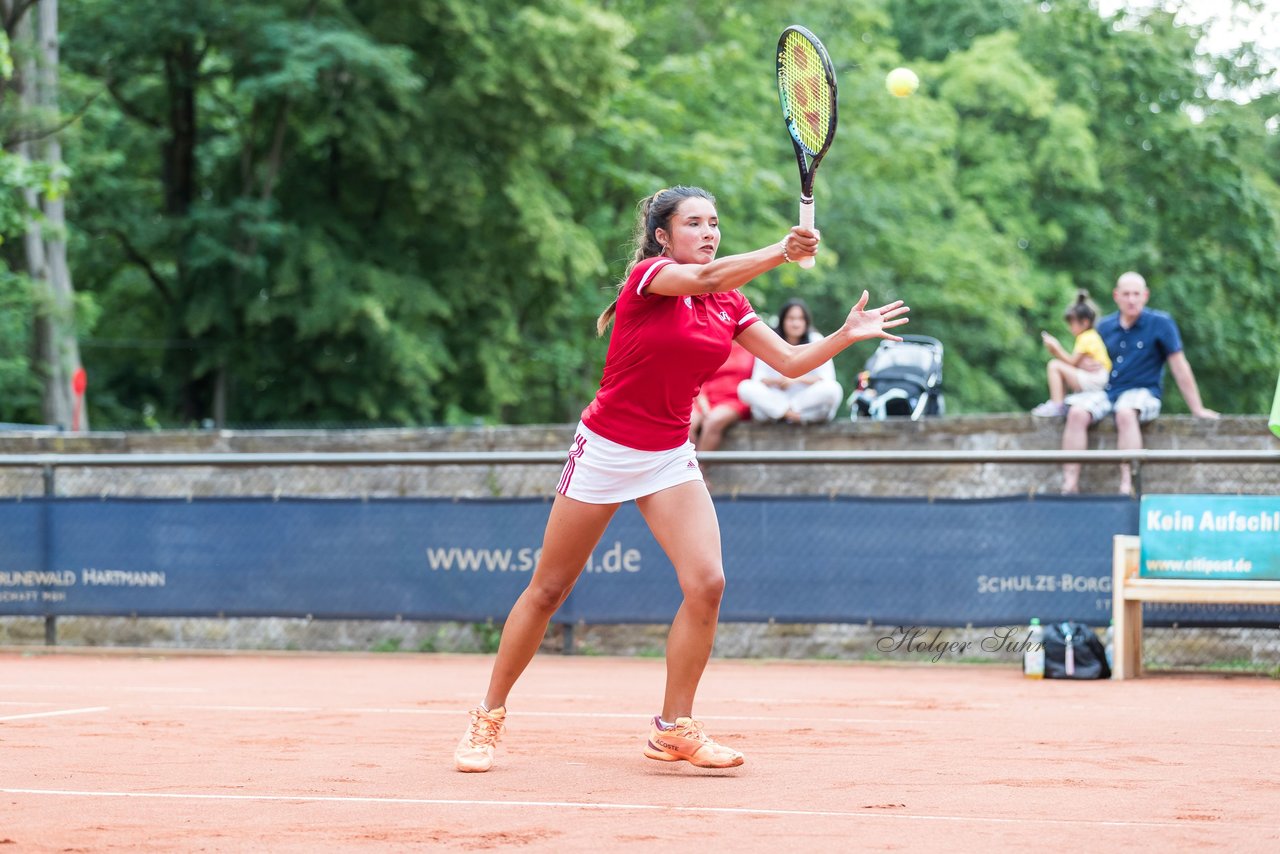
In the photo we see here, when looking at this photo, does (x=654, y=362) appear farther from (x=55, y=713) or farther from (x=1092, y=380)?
(x=1092, y=380)

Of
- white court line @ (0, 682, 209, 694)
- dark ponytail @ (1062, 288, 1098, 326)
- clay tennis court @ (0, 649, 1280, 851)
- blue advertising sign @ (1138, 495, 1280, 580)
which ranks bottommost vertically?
white court line @ (0, 682, 209, 694)

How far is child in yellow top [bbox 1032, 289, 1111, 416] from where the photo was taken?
12.1m

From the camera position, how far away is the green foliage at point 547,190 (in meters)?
22.5

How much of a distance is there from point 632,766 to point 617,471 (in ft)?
3.83

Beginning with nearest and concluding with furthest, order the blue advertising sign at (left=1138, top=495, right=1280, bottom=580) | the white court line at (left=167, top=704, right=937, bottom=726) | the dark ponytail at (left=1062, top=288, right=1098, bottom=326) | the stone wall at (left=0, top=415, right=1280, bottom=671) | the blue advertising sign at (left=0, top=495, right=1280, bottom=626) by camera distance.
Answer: the white court line at (left=167, top=704, right=937, bottom=726) < the blue advertising sign at (left=1138, top=495, right=1280, bottom=580) < the blue advertising sign at (left=0, top=495, right=1280, bottom=626) < the stone wall at (left=0, top=415, right=1280, bottom=671) < the dark ponytail at (left=1062, top=288, right=1098, bottom=326)

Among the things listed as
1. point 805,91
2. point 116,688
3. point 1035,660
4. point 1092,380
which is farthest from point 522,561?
point 805,91

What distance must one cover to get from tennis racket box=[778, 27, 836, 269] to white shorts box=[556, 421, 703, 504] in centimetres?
110

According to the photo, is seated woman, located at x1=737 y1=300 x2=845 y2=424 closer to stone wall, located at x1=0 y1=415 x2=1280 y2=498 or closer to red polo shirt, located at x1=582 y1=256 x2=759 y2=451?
stone wall, located at x1=0 y1=415 x2=1280 y2=498

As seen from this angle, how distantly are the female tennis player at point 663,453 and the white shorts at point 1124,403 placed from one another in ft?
20.2

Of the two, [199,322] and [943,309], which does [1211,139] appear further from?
[199,322]

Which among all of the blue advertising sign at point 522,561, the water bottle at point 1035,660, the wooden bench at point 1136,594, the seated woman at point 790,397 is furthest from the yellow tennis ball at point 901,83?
the water bottle at point 1035,660

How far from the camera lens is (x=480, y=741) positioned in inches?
235

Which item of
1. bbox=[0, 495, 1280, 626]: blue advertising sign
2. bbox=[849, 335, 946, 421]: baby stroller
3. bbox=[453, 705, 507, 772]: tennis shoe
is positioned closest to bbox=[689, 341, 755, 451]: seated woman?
bbox=[0, 495, 1280, 626]: blue advertising sign

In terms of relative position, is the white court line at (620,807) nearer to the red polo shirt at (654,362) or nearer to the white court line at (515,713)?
the red polo shirt at (654,362)
